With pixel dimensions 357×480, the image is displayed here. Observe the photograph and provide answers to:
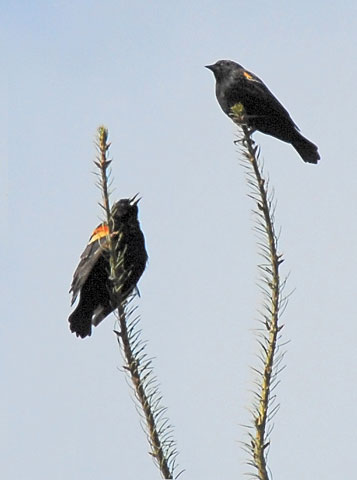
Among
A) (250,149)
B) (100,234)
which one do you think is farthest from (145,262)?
(250,149)

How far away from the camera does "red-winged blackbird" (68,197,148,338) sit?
3520 mm

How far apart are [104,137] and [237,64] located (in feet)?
13.1

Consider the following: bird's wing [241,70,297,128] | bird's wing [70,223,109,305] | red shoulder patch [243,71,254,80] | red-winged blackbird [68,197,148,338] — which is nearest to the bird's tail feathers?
bird's wing [241,70,297,128]

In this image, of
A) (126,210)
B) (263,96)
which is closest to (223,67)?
(263,96)

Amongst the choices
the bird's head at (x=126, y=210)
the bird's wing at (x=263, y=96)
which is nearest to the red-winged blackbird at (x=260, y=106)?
the bird's wing at (x=263, y=96)

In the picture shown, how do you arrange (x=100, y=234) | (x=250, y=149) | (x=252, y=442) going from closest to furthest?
(x=252, y=442), (x=250, y=149), (x=100, y=234)

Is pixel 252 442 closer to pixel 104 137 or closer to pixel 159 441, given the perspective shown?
pixel 159 441

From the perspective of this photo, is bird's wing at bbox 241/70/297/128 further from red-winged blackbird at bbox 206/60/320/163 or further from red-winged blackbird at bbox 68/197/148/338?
red-winged blackbird at bbox 68/197/148/338

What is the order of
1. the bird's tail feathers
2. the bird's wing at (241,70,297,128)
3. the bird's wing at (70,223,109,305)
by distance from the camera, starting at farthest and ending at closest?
1. the bird's tail feathers
2. the bird's wing at (241,70,297,128)
3. the bird's wing at (70,223,109,305)

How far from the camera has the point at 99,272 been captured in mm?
3658

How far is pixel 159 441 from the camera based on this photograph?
6.20ft

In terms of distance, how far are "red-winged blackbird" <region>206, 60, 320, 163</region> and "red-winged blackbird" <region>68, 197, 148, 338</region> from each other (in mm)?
1552

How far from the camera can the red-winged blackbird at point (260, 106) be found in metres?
5.38

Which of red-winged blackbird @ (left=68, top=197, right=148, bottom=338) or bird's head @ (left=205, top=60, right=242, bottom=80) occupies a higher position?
bird's head @ (left=205, top=60, right=242, bottom=80)
